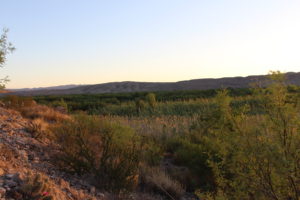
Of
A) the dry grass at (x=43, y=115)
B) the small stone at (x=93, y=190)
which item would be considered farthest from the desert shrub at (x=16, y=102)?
the small stone at (x=93, y=190)

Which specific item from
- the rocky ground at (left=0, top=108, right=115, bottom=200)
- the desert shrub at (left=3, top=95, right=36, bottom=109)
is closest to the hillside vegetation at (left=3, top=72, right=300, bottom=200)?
the desert shrub at (left=3, top=95, right=36, bottom=109)

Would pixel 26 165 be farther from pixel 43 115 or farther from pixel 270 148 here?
pixel 43 115

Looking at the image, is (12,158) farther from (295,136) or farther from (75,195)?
(295,136)

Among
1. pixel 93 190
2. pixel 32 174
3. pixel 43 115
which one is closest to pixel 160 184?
pixel 93 190

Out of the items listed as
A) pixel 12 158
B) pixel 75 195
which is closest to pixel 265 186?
pixel 75 195

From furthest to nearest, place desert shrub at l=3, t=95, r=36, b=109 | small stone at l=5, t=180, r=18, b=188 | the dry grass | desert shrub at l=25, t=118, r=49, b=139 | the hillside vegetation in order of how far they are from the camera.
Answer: desert shrub at l=3, t=95, r=36, b=109, the dry grass, desert shrub at l=25, t=118, r=49, b=139, small stone at l=5, t=180, r=18, b=188, the hillside vegetation

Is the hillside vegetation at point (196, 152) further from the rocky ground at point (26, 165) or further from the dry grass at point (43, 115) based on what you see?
the rocky ground at point (26, 165)

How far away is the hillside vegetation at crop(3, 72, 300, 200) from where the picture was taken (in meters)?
4.61

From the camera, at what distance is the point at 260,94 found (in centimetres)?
484

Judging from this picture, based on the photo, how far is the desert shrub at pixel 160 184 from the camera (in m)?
8.10

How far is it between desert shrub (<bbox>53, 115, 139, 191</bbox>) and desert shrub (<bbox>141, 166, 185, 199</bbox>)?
0.59m

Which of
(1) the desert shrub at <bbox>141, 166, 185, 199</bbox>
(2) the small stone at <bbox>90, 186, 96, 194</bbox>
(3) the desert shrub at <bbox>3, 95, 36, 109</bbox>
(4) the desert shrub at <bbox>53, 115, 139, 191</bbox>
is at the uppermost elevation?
(3) the desert shrub at <bbox>3, 95, 36, 109</bbox>

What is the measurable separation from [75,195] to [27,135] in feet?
15.3

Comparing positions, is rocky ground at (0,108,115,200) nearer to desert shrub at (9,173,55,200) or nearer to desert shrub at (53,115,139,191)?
desert shrub at (9,173,55,200)
